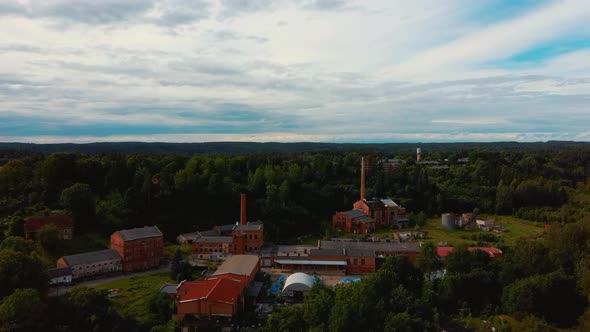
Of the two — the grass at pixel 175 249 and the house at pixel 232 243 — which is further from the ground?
the house at pixel 232 243

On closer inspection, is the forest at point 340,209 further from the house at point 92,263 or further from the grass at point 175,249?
the grass at point 175,249

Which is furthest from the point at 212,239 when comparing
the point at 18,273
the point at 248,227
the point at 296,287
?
the point at 18,273

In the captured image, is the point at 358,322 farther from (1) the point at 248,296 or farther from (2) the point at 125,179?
(2) the point at 125,179

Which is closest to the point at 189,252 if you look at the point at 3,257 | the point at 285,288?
the point at 285,288

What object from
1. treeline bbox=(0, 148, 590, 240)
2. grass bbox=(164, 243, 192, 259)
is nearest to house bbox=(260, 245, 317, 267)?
treeline bbox=(0, 148, 590, 240)

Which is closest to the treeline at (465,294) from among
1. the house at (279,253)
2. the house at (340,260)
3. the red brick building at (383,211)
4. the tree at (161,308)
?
the house at (340,260)

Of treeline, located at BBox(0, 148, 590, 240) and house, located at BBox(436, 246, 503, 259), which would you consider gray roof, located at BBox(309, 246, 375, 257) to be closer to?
house, located at BBox(436, 246, 503, 259)
